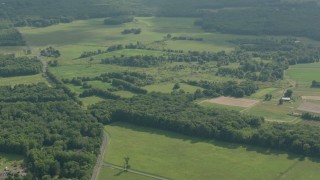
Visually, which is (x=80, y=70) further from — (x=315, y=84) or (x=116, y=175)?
(x=116, y=175)

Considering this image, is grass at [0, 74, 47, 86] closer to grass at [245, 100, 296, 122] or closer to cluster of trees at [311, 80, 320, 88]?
grass at [245, 100, 296, 122]

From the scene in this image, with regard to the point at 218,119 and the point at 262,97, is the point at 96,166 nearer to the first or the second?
the point at 218,119

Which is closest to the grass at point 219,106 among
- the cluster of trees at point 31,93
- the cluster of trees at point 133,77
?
the cluster of trees at point 133,77

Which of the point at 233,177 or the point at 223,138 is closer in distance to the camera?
the point at 233,177

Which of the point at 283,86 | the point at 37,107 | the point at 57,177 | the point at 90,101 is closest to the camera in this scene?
the point at 57,177

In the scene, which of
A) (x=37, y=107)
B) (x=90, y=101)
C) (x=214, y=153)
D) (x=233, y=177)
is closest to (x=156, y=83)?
(x=90, y=101)

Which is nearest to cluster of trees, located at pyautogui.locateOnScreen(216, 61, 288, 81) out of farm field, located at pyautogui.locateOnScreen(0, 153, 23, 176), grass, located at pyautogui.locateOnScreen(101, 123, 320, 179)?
grass, located at pyautogui.locateOnScreen(101, 123, 320, 179)
